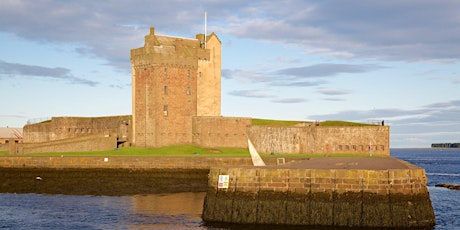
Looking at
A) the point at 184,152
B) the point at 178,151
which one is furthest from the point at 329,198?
the point at 178,151

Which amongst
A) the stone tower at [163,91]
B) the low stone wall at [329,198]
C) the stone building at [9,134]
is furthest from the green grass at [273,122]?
the low stone wall at [329,198]

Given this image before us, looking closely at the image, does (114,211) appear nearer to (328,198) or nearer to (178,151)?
(328,198)

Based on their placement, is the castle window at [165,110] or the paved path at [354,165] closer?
the paved path at [354,165]

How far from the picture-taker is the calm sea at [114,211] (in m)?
27.4

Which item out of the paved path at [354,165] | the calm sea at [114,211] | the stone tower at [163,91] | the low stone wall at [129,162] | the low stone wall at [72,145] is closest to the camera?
the calm sea at [114,211]

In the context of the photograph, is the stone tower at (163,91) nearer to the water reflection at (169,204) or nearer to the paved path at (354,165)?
the water reflection at (169,204)

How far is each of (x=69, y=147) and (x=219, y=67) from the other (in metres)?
23.7

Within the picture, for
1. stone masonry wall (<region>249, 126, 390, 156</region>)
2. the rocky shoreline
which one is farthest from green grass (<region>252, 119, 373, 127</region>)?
the rocky shoreline

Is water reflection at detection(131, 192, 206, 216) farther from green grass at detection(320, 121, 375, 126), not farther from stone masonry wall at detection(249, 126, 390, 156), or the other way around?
green grass at detection(320, 121, 375, 126)

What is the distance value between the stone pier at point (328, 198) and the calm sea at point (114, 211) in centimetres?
114

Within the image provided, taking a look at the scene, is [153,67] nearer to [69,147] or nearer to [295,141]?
[69,147]

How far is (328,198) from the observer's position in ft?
83.7

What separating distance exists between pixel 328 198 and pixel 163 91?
49.7m

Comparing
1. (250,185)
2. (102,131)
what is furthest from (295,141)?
(250,185)
